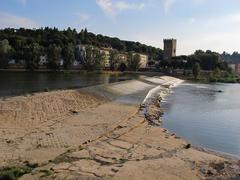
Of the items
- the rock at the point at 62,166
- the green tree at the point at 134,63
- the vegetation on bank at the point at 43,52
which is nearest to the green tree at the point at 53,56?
the vegetation on bank at the point at 43,52

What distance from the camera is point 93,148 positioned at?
665 inches

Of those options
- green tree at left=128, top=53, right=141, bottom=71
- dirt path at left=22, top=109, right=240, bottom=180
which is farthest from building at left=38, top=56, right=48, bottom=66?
dirt path at left=22, top=109, right=240, bottom=180

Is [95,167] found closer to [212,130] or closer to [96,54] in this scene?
[212,130]

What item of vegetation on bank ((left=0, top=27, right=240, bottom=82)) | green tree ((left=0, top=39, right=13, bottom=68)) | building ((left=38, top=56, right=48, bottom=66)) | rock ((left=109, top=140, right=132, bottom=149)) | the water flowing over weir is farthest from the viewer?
building ((left=38, top=56, right=48, bottom=66))

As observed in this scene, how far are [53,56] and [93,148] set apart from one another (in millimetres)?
109995

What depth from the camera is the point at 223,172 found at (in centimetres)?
1505

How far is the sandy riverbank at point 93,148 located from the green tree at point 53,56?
97986 millimetres

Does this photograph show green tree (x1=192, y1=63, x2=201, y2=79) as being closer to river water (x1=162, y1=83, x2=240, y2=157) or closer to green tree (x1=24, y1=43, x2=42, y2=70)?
green tree (x1=24, y1=43, x2=42, y2=70)

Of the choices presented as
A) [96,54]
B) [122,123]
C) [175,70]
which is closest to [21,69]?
[96,54]

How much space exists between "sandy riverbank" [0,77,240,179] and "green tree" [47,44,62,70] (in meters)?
98.0

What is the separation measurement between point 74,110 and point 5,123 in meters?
8.20

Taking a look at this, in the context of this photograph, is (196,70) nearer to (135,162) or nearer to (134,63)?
(134,63)

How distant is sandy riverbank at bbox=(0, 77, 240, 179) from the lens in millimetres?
13859

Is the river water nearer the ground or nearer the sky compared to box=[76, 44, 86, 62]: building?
nearer the ground
